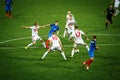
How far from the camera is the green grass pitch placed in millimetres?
19195

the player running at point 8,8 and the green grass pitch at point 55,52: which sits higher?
the player running at point 8,8

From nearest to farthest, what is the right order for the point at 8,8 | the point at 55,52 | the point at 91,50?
the point at 91,50 → the point at 55,52 → the point at 8,8

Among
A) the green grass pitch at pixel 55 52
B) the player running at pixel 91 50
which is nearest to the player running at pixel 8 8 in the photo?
the green grass pitch at pixel 55 52

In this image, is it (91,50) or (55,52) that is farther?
(55,52)

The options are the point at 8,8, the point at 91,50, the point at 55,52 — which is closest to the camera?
the point at 91,50

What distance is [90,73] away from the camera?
1931cm

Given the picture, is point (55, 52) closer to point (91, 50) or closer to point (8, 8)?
point (91, 50)

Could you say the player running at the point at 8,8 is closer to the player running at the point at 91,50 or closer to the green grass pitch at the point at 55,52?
the green grass pitch at the point at 55,52

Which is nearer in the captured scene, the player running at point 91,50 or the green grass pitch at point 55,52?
the green grass pitch at point 55,52

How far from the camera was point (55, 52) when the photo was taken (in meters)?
23.6

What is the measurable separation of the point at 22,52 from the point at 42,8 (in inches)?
705

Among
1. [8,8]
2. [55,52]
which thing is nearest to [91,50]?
[55,52]

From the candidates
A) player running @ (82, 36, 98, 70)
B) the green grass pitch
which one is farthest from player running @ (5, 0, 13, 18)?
player running @ (82, 36, 98, 70)

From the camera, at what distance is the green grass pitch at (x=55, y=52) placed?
19.2 meters
